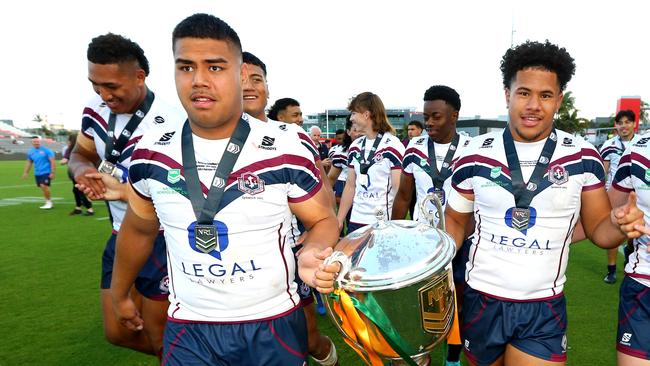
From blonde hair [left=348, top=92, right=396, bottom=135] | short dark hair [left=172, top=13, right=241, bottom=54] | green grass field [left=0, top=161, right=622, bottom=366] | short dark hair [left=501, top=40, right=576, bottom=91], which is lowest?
green grass field [left=0, top=161, right=622, bottom=366]

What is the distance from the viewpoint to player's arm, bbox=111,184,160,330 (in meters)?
1.98

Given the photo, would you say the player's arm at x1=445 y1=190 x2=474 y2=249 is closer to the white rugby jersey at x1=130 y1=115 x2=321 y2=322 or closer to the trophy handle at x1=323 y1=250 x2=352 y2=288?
the white rugby jersey at x1=130 y1=115 x2=321 y2=322

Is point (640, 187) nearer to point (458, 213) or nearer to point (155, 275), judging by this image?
point (458, 213)

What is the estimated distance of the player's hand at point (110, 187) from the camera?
7.40ft

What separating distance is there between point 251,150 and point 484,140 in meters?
1.36

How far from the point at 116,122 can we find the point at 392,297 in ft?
7.70

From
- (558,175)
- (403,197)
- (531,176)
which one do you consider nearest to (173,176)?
(531,176)

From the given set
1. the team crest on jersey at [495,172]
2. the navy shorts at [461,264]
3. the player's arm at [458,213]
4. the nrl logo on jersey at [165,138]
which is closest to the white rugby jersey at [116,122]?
the nrl logo on jersey at [165,138]

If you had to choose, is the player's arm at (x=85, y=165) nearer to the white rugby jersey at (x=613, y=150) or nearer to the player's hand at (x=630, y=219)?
the player's hand at (x=630, y=219)

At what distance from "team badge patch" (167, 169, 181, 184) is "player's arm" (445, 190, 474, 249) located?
1546 mm

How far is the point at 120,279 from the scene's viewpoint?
84.8 inches

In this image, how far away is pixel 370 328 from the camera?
1.30m

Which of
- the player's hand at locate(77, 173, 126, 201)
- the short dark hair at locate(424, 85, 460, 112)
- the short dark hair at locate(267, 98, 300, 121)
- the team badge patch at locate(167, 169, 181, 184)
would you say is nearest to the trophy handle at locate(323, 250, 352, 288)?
the team badge patch at locate(167, 169, 181, 184)

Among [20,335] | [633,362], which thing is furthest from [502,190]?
[20,335]
